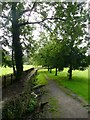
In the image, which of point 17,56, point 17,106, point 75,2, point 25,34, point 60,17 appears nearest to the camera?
point 17,106

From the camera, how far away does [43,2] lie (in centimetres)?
2588

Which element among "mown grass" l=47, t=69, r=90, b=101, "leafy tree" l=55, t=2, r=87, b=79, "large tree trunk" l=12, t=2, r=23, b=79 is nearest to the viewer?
"leafy tree" l=55, t=2, r=87, b=79

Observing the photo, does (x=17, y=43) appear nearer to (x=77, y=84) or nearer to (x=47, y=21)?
(x=47, y=21)

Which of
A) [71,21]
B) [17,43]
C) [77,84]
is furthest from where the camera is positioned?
[77,84]

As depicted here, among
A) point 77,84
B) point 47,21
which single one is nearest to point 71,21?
point 47,21

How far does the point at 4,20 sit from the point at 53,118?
1395 cm

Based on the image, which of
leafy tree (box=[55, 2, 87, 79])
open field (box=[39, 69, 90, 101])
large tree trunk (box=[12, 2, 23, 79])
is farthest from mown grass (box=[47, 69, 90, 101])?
large tree trunk (box=[12, 2, 23, 79])

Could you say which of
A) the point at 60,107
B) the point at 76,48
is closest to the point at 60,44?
the point at 60,107

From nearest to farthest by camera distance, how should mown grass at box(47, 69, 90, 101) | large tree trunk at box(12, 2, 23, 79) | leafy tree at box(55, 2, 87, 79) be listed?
leafy tree at box(55, 2, 87, 79)
large tree trunk at box(12, 2, 23, 79)
mown grass at box(47, 69, 90, 101)

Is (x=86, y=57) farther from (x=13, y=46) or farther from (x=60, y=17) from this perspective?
(x=60, y=17)

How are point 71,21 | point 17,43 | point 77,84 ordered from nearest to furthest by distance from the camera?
point 71,21 → point 17,43 → point 77,84

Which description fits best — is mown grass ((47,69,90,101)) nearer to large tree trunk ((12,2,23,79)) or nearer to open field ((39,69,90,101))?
open field ((39,69,90,101))

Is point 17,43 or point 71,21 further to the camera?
point 17,43

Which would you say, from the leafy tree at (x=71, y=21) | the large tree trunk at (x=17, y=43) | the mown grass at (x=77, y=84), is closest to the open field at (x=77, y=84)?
the mown grass at (x=77, y=84)
